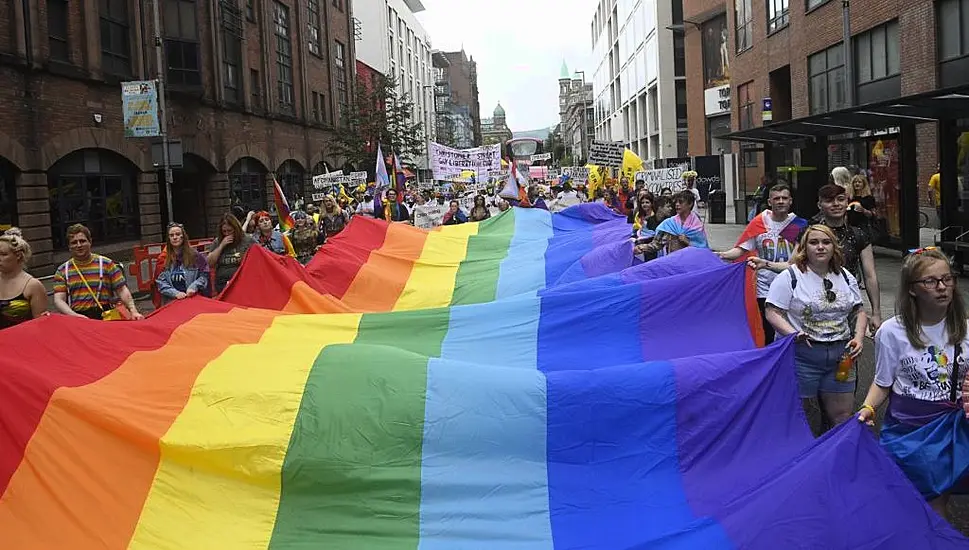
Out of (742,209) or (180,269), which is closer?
(180,269)

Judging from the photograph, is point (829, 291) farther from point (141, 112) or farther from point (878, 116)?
point (141, 112)

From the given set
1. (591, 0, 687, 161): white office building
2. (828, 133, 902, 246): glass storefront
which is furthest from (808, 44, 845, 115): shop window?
(591, 0, 687, 161): white office building

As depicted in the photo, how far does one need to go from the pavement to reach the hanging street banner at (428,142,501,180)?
316 inches

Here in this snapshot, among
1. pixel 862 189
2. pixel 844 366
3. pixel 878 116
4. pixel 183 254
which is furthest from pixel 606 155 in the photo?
pixel 844 366

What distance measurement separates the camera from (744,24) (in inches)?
1490

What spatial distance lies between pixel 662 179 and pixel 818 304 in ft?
68.6

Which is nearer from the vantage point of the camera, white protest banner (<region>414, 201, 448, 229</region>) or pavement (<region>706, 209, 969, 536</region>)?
pavement (<region>706, 209, 969, 536</region>)

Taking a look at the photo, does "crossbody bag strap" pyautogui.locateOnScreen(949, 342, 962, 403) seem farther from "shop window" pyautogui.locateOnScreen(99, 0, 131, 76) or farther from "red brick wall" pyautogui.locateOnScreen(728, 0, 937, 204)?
"shop window" pyautogui.locateOnScreen(99, 0, 131, 76)

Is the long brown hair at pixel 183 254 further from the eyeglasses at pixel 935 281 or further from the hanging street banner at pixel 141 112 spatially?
the hanging street banner at pixel 141 112

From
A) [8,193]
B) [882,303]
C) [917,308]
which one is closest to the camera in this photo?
[917,308]

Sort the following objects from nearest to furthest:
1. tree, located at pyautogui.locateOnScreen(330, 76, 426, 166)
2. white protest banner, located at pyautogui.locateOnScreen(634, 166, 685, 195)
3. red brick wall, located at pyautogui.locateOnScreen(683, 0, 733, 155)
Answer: white protest banner, located at pyautogui.locateOnScreen(634, 166, 685, 195)
tree, located at pyautogui.locateOnScreen(330, 76, 426, 166)
red brick wall, located at pyautogui.locateOnScreen(683, 0, 733, 155)

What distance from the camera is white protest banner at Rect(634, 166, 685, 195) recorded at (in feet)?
82.3

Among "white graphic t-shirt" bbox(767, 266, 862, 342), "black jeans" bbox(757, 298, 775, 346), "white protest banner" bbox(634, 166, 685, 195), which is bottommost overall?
→ "black jeans" bbox(757, 298, 775, 346)

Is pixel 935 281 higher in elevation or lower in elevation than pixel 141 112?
lower
